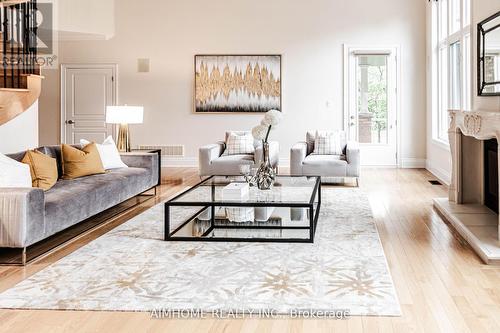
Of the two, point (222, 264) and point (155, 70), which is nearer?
point (222, 264)

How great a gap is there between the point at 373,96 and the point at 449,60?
208cm

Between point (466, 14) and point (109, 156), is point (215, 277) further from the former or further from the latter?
point (466, 14)

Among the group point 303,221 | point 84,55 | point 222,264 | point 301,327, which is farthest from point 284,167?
point 301,327

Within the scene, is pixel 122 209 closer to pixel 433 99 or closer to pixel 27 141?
pixel 27 141

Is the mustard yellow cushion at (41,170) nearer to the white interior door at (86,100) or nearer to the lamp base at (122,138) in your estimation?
the lamp base at (122,138)

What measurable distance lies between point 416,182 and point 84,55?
670 cm

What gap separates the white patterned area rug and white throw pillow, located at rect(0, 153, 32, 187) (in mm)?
744

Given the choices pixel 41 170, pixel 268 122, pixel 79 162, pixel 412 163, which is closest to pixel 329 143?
pixel 412 163

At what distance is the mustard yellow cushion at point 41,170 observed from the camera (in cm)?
479

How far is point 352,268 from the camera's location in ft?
11.9

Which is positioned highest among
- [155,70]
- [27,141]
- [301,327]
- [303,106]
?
[155,70]

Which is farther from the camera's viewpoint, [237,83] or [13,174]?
[237,83]

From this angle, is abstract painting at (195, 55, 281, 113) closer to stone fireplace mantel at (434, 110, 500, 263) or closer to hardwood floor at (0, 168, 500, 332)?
stone fireplace mantel at (434, 110, 500, 263)

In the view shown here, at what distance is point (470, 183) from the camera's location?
5.79 meters
